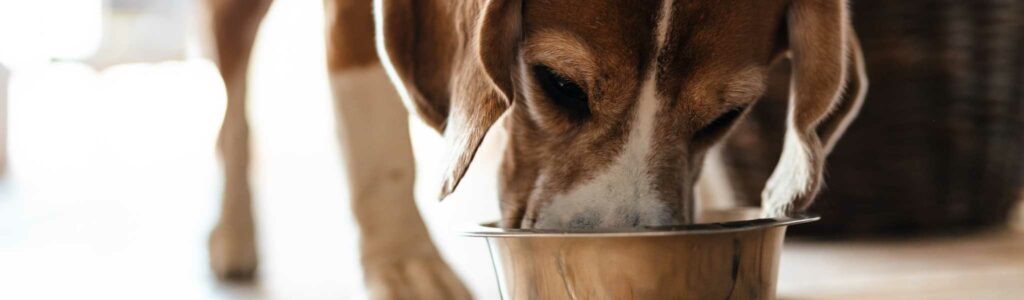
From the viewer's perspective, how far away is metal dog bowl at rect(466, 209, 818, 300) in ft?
3.42

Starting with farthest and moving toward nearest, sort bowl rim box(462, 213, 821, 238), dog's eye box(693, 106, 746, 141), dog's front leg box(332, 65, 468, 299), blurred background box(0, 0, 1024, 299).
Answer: blurred background box(0, 0, 1024, 299)
dog's front leg box(332, 65, 468, 299)
dog's eye box(693, 106, 746, 141)
bowl rim box(462, 213, 821, 238)

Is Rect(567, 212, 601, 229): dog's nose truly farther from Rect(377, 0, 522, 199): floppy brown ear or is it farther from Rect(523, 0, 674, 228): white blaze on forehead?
Rect(377, 0, 522, 199): floppy brown ear

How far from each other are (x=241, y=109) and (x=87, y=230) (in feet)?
2.52

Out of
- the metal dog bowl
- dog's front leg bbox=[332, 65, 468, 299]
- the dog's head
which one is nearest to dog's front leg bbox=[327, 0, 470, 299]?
dog's front leg bbox=[332, 65, 468, 299]

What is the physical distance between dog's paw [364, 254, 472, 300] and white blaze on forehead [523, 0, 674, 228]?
0.22 metres

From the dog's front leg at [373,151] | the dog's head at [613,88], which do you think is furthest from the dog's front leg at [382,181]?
the dog's head at [613,88]

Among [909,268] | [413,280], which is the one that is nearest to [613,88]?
[413,280]

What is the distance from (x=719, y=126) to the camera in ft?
4.48

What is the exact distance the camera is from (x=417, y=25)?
1.34m

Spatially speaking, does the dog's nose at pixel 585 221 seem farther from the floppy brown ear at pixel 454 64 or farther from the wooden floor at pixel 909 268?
the wooden floor at pixel 909 268

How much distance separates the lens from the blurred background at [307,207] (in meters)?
1.76

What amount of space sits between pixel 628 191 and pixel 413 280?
0.36m

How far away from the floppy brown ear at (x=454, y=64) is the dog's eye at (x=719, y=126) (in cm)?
25

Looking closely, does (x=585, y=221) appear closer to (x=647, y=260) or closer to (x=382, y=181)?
(x=647, y=260)
